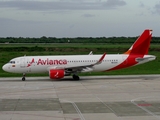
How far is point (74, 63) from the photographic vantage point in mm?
37969

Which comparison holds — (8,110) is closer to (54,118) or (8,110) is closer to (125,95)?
(54,118)

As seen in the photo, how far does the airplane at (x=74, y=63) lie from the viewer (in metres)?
37.1

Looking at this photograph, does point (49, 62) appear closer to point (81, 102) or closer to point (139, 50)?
point (139, 50)

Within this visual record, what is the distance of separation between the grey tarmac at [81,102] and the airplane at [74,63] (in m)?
4.76

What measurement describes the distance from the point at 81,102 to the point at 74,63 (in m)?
15.3

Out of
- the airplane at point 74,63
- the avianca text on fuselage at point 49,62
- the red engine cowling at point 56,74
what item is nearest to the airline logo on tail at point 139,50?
the airplane at point 74,63

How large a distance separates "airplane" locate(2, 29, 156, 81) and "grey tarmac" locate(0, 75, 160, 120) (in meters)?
4.76

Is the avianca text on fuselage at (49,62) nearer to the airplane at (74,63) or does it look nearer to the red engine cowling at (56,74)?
the airplane at (74,63)

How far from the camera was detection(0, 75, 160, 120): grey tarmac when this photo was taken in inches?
728

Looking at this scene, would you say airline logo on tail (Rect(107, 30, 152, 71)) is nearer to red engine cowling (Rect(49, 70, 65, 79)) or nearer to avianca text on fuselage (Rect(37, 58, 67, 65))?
avianca text on fuselage (Rect(37, 58, 67, 65))

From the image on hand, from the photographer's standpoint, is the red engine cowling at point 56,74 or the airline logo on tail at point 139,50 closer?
the red engine cowling at point 56,74

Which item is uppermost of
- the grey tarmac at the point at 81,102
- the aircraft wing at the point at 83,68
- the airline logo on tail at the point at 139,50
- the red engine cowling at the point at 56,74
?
the airline logo on tail at the point at 139,50

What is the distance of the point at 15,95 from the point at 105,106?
7915mm

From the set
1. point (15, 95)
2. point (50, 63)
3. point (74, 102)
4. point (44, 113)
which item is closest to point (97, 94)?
point (74, 102)
